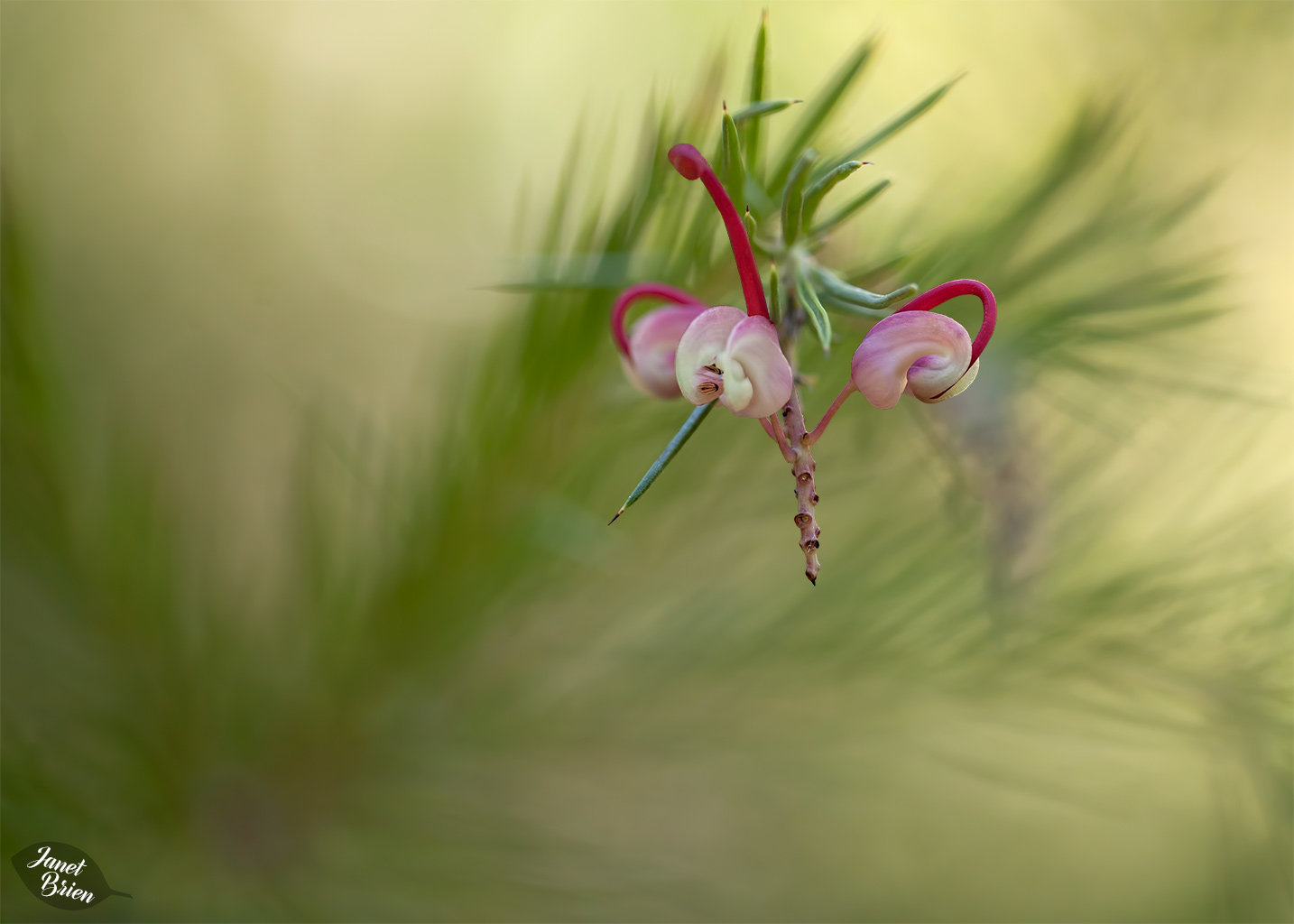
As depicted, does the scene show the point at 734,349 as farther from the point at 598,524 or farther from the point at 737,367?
the point at 598,524

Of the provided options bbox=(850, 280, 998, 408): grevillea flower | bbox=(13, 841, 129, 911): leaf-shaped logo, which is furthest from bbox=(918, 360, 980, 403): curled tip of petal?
bbox=(13, 841, 129, 911): leaf-shaped logo

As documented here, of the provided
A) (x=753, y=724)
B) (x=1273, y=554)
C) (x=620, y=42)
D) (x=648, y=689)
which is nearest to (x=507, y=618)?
(x=648, y=689)

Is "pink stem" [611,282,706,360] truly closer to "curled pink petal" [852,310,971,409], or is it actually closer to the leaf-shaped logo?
"curled pink petal" [852,310,971,409]

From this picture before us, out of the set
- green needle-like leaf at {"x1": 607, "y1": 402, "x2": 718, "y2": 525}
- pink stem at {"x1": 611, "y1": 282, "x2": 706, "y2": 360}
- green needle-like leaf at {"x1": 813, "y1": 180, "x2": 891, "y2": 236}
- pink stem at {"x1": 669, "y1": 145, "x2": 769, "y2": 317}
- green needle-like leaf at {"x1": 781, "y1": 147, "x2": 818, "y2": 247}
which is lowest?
green needle-like leaf at {"x1": 607, "y1": 402, "x2": 718, "y2": 525}

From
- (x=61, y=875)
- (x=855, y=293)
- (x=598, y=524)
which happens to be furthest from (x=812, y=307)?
(x=61, y=875)

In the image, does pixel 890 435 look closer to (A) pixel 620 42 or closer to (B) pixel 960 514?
(B) pixel 960 514

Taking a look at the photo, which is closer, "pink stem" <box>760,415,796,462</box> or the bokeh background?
"pink stem" <box>760,415,796,462</box>

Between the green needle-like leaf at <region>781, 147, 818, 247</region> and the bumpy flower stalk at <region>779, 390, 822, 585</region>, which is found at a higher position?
the green needle-like leaf at <region>781, 147, 818, 247</region>
